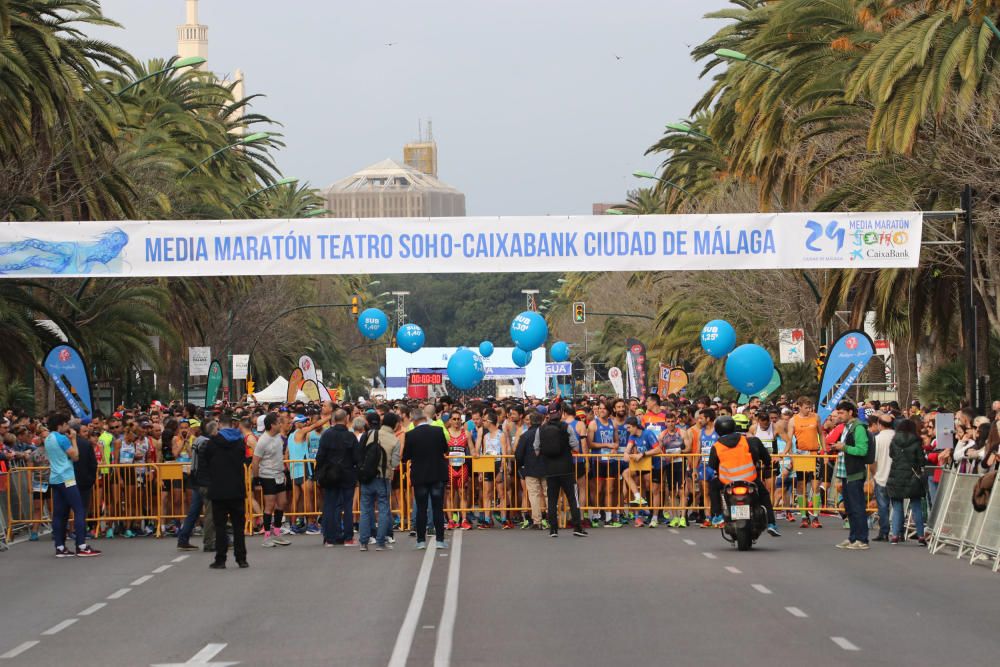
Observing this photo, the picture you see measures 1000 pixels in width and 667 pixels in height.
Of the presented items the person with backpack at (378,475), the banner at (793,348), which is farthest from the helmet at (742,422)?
the banner at (793,348)

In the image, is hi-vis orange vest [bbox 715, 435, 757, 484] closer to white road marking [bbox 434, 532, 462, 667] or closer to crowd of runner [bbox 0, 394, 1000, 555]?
white road marking [bbox 434, 532, 462, 667]

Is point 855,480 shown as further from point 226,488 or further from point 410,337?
point 410,337

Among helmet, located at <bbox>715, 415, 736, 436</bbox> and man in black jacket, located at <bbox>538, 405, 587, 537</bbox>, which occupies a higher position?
helmet, located at <bbox>715, 415, 736, 436</bbox>

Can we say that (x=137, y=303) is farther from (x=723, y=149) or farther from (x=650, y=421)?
(x=650, y=421)

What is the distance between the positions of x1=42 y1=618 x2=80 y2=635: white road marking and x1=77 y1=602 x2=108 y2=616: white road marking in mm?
407

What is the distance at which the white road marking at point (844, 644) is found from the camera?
1100 cm

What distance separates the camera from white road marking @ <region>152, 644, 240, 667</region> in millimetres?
10723

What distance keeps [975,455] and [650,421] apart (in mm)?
6261

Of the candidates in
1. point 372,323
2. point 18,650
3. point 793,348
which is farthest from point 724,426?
point 372,323

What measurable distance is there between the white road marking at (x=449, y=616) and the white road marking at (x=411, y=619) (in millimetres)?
209

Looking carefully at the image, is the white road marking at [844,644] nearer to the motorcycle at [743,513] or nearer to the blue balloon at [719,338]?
the motorcycle at [743,513]

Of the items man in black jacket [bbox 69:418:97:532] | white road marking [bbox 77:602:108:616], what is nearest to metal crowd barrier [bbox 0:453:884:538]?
man in black jacket [bbox 69:418:97:532]

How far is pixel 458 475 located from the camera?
23172 millimetres

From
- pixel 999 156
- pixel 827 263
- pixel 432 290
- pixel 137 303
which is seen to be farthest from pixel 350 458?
pixel 432 290
